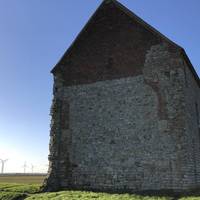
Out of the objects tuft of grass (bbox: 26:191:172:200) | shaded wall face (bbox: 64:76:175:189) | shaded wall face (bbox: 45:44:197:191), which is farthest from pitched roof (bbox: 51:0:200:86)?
tuft of grass (bbox: 26:191:172:200)

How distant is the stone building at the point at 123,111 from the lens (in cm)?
1656

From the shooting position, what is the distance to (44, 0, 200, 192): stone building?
1656 centimetres

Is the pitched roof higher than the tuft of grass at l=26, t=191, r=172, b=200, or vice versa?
the pitched roof

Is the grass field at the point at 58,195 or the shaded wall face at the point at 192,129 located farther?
the shaded wall face at the point at 192,129

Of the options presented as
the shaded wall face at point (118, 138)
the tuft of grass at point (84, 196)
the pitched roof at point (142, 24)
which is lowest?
the tuft of grass at point (84, 196)

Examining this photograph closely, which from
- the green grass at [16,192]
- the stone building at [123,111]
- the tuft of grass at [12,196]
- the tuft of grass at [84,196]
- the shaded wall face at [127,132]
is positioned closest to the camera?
the tuft of grass at [84,196]

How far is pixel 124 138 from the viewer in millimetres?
17609

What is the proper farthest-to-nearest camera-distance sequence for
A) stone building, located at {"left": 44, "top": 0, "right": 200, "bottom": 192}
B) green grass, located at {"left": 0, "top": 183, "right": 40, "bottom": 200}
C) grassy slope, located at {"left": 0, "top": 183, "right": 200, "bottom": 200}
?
green grass, located at {"left": 0, "top": 183, "right": 40, "bottom": 200} < stone building, located at {"left": 44, "top": 0, "right": 200, "bottom": 192} < grassy slope, located at {"left": 0, "top": 183, "right": 200, "bottom": 200}

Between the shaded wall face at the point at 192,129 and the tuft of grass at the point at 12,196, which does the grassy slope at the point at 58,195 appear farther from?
the shaded wall face at the point at 192,129

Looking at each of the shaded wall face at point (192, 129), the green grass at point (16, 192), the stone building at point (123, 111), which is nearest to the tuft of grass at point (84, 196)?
the green grass at point (16, 192)

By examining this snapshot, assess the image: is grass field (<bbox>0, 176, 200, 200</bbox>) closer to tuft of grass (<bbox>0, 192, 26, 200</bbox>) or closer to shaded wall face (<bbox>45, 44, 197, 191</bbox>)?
tuft of grass (<bbox>0, 192, 26, 200</bbox>)

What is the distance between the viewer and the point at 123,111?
18047 mm

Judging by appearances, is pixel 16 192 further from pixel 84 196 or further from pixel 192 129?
pixel 192 129

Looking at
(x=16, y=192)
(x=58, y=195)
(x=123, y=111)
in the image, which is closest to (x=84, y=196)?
(x=58, y=195)
